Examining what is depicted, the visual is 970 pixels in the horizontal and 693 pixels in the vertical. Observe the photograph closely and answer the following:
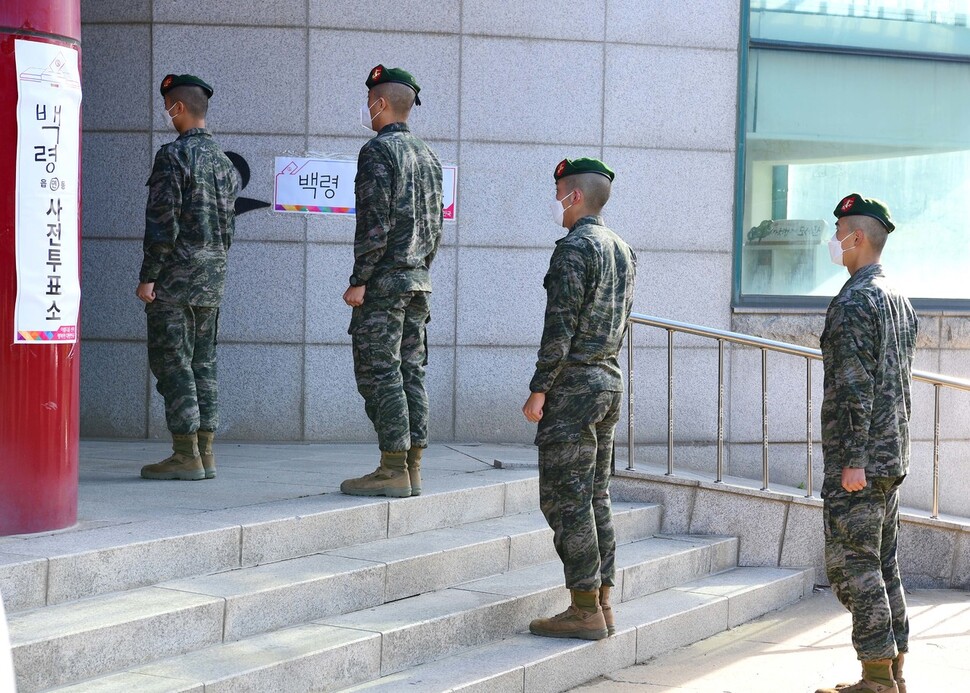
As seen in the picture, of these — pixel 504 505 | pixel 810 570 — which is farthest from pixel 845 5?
pixel 504 505

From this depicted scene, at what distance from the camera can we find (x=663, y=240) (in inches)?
345

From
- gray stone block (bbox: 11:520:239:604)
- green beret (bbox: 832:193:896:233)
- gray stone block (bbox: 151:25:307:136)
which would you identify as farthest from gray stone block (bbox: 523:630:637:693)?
gray stone block (bbox: 151:25:307:136)

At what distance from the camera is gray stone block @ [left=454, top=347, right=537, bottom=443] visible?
850 centimetres

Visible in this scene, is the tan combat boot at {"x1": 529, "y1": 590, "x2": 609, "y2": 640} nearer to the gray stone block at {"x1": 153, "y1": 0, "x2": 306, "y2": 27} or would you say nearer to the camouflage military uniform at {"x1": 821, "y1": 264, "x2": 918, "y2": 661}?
the camouflage military uniform at {"x1": 821, "y1": 264, "x2": 918, "y2": 661}

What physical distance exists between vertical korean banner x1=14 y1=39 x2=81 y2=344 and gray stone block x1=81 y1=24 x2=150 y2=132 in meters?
3.47

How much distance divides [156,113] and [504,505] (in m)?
3.78

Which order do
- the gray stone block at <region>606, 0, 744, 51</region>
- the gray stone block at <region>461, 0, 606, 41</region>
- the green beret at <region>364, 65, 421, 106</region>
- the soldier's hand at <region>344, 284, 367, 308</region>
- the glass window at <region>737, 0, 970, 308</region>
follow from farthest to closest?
1. the glass window at <region>737, 0, 970, 308</region>
2. the gray stone block at <region>606, 0, 744, 51</region>
3. the gray stone block at <region>461, 0, 606, 41</region>
4. the green beret at <region>364, 65, 421, 106</region>
5. the soldier's hand at <region>344, 284, 367, 308</region>

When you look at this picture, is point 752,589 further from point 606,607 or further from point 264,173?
point 264,173

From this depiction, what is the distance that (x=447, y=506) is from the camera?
244 inches

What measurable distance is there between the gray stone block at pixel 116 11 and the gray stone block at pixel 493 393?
3.18 m

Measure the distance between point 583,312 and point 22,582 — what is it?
2.41 m

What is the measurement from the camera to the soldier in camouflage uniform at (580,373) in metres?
5.04

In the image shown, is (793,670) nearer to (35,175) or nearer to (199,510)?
(199,510)

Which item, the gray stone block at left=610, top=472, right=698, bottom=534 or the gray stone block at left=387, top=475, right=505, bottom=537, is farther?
the gray stone block at left=610, top=472, right=698, bottom=534
